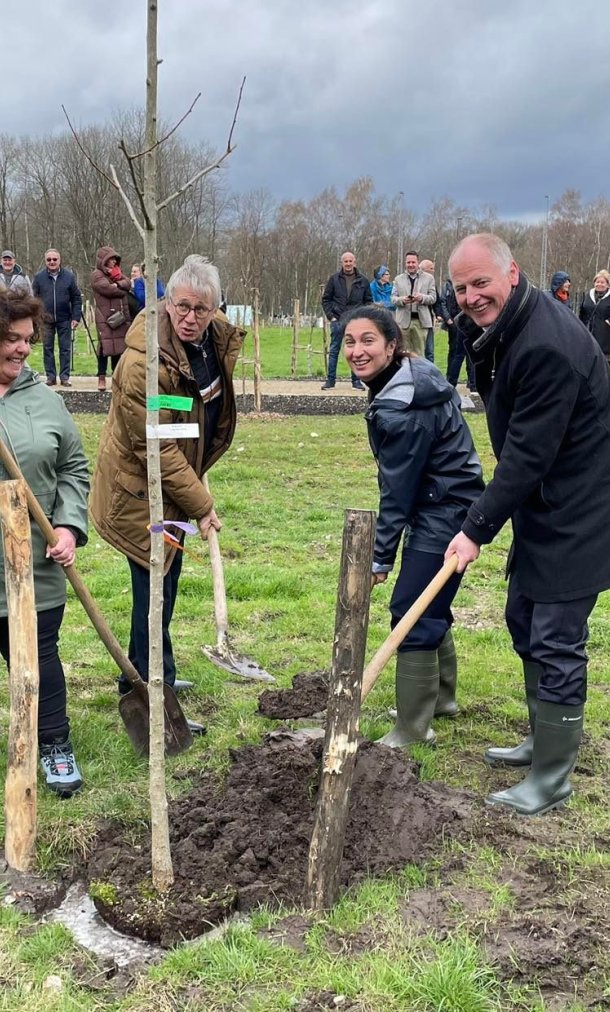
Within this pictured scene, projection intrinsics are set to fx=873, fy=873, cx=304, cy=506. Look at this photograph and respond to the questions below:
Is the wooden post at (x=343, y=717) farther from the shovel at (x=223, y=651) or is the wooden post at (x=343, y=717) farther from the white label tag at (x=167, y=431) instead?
the shovel at (x=223, y=651)

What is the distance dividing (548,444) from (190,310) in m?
1.61

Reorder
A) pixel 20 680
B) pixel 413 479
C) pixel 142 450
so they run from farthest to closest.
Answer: pixel 413 479, pixel 142 450, pixel 20 680

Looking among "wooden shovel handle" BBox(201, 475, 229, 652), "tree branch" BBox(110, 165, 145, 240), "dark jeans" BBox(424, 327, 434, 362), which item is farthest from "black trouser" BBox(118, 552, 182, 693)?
"dark jeans" BBox(424, 327, 434, 362)

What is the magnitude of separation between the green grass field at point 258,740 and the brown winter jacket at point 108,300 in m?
6.11

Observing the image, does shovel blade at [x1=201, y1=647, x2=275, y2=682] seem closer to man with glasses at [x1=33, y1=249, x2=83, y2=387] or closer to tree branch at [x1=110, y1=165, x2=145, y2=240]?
tree branch at [x1=110, y1=165, x2=145, y2=240]

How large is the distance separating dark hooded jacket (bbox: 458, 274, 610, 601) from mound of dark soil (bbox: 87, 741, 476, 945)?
38.4 inches

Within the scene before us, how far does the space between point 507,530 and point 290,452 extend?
Answer: 3965 mm

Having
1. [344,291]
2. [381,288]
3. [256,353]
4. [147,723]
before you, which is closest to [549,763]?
[147,723]

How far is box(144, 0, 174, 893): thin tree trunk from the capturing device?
2410mm

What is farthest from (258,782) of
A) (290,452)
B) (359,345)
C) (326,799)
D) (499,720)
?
(290,452)

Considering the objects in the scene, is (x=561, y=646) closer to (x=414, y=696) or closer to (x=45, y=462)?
(x=414, y=696)

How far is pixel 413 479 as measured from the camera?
4.01m

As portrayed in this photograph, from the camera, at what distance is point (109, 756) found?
409cm

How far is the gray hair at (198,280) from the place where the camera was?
3709mm
